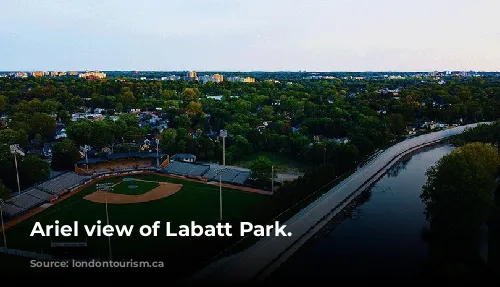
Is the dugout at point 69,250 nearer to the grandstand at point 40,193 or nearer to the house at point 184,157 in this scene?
the grandstand at point 40,193

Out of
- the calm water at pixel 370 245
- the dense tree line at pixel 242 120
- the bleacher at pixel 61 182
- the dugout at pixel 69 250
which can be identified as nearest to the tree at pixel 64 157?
the dense tree line at pixel 242 120

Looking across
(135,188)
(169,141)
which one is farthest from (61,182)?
(169,141)

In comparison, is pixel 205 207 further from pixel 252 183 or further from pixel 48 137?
pixel 48 137

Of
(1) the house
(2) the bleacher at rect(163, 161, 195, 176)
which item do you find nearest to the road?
(2) the bleacher at rect(163, 161, 195, 176)

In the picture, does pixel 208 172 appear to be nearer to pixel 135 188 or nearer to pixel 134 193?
pixel 135 188

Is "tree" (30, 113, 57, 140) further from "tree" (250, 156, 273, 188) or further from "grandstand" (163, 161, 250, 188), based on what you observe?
"tree" (250, 156, 273, 188)
